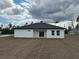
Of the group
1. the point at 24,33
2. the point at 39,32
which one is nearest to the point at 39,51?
the point at 24,33

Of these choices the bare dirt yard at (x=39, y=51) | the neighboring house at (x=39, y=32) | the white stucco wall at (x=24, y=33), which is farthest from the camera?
the white stucco wall at (x=24, y=33)

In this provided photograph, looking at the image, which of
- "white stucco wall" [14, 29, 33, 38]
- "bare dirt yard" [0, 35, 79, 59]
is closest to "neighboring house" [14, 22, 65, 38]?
"white stucco wall" [14, 29, 33, 38]

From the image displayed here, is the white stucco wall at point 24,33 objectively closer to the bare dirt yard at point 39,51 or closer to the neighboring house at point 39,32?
the neighboring house at point 39,32

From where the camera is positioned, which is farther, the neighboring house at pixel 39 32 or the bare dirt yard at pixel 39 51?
the neighboring house at pixel 39 32

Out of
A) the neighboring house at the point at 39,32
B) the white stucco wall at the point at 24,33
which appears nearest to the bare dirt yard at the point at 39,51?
the neighboring house at the point at 39,32

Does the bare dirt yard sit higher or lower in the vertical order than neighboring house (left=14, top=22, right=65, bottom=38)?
lower

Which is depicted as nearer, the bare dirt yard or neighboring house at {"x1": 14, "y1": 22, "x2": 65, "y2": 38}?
the bare dirt yard

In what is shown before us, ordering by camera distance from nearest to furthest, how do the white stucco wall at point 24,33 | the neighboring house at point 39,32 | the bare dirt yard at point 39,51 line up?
the bare dirt yard at point 39,51 < the neighboring house at point 39,32 < the white stucco wall at point 24,33

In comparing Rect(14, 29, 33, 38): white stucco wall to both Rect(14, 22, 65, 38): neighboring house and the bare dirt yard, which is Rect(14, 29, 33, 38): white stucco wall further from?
the bare dirt yard

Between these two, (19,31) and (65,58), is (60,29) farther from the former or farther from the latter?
(65,58)

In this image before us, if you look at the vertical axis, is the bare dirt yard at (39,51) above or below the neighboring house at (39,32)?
below

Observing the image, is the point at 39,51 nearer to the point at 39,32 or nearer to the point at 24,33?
the point at 24,33

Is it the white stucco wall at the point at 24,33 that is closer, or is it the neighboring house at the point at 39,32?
the neighboring house at the point at 39,32

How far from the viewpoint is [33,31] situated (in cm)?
4203
